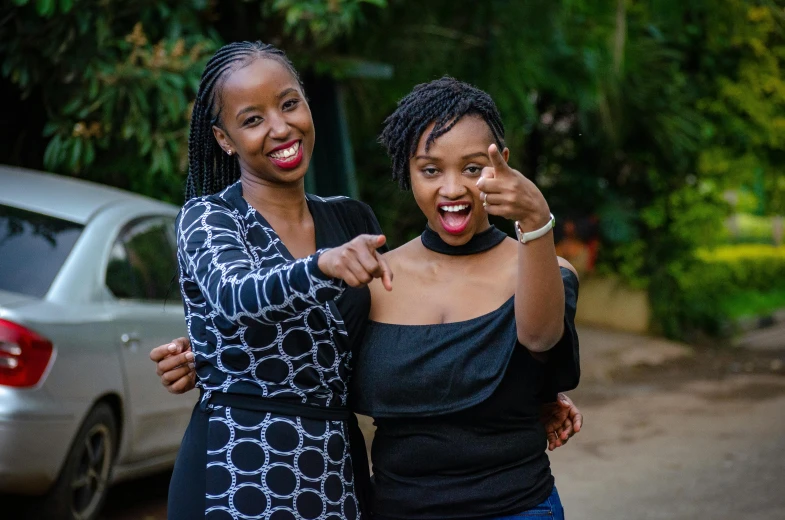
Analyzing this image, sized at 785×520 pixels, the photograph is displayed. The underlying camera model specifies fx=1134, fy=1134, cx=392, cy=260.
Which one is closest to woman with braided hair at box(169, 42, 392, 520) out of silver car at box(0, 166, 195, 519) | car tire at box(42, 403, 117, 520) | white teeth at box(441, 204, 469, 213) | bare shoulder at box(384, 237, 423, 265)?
bare shoulder at box(384, 237, 423, 265)

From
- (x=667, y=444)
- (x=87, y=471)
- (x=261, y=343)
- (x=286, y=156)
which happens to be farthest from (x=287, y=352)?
(x=667, y=444)

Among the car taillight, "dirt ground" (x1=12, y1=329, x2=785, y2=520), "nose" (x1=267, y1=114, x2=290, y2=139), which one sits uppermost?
"nose" (x1=267, y1=114, x2=290, y2=139)

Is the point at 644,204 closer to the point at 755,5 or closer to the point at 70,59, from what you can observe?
the point at 755,5

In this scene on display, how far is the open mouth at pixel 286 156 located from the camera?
8.45ft

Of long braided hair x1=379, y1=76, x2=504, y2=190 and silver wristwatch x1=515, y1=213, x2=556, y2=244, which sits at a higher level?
long braided hair x1=379, y1=76, x2=504, y2=190

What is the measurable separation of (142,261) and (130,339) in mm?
619

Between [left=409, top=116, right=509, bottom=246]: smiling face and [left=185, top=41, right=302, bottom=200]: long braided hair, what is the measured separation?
38cm

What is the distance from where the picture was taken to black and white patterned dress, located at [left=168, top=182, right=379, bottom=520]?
239cm

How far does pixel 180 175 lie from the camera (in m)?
7.09

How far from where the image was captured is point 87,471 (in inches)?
209

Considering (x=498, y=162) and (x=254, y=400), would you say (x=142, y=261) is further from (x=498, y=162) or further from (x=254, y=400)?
(x=498, y=162)

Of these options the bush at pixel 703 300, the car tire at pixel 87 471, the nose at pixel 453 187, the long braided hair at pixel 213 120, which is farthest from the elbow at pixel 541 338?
the bush at pixel 703 300

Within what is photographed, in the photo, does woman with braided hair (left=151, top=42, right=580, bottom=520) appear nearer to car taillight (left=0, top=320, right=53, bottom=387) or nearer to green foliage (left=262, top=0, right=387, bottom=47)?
car taillight (left=0, top=320, right=53, bottom=387)

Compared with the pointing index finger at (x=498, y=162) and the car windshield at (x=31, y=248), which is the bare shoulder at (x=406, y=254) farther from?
the car windshield at (x=31, y=248)
